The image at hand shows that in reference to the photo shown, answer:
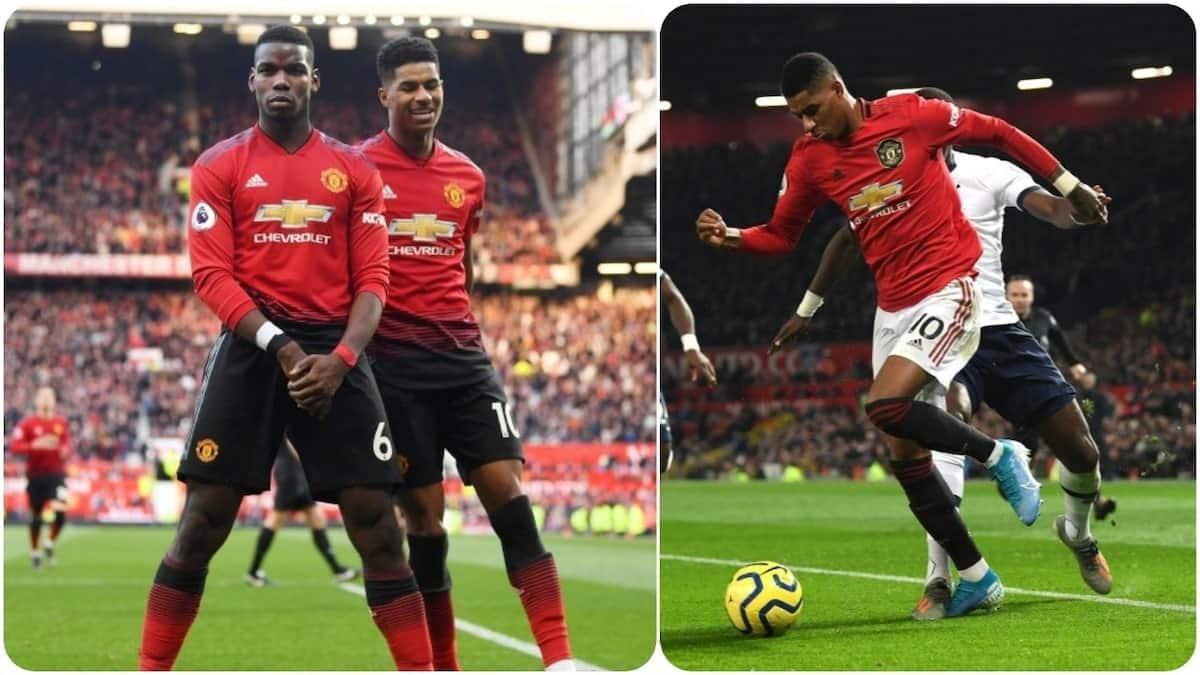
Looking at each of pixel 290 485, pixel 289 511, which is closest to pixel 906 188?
pixel 290 485

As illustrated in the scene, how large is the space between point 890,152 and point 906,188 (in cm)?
12

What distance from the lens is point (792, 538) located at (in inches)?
356

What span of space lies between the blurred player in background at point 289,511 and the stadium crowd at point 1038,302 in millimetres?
2711

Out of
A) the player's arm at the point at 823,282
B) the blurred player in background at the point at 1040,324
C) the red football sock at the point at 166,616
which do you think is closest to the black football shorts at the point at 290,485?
the blurred player in background at the point at 1040,324

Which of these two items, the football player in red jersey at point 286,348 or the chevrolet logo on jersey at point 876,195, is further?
the chevrolet logo on jersey at point 876,195

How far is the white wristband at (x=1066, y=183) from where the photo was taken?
4.79m

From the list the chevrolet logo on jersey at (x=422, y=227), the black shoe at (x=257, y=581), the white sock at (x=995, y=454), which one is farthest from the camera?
the black shoe at (x=257, y=581)

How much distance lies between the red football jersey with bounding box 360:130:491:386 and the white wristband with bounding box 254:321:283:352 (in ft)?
1.98

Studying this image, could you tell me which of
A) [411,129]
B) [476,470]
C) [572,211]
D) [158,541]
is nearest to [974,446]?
[476,470]

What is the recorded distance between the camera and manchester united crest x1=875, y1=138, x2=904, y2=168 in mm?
4918

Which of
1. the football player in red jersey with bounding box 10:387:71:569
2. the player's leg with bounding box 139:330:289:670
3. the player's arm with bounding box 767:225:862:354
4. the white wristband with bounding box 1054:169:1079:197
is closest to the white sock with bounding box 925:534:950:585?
the player's arm with bounding box 767:225:862:354

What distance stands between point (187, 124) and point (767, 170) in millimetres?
27940

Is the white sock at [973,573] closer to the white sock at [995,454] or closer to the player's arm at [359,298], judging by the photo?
the white sock at [995,454]

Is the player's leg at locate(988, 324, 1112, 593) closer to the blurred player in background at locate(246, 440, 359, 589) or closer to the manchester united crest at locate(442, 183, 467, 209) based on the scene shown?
the manchester united crest at locate(442, 183, 467, 209)
